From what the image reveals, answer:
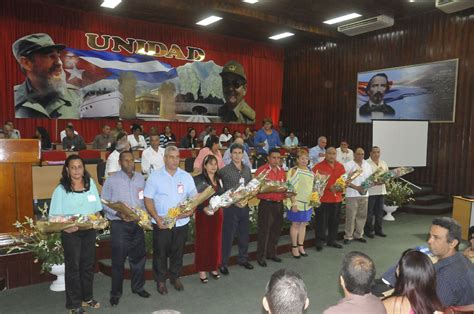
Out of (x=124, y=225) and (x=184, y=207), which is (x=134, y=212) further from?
(x=184, y=207)

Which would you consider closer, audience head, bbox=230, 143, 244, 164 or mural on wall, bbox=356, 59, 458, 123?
audience head, bbox=230, 143, 244, 164

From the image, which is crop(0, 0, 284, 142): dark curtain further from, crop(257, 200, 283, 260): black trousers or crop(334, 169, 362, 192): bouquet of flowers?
crop(334, 169, 362, 192): bouquet of flowers

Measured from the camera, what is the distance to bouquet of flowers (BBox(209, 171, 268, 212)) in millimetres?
3906

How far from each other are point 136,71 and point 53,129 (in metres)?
2.82

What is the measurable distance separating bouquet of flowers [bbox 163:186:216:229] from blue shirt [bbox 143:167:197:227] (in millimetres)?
61

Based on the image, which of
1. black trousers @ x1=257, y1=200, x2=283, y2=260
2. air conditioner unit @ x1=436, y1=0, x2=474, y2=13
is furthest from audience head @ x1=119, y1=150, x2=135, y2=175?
air conditioner unit @ x1=436, y1=0, x2=474, y2=13

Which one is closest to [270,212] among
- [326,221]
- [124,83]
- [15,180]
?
[326,221]

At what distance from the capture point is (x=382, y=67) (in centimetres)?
1003

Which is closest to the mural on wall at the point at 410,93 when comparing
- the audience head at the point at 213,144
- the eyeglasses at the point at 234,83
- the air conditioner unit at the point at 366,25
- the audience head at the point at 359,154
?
the air conditioner unit at the point at 366,25

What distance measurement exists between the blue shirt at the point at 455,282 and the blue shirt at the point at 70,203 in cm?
282

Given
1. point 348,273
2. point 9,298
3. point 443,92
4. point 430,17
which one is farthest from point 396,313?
point 430,17

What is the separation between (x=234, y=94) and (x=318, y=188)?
8.12 metres

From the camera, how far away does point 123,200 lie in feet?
11.5

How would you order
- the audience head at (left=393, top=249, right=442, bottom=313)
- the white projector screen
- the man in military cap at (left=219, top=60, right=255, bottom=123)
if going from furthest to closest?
the man in military cap at (left=219, top=60, right=255, bottom=123) → the white projector screen → the audience head at (left=393, top=249, right=442, bottom=313)
